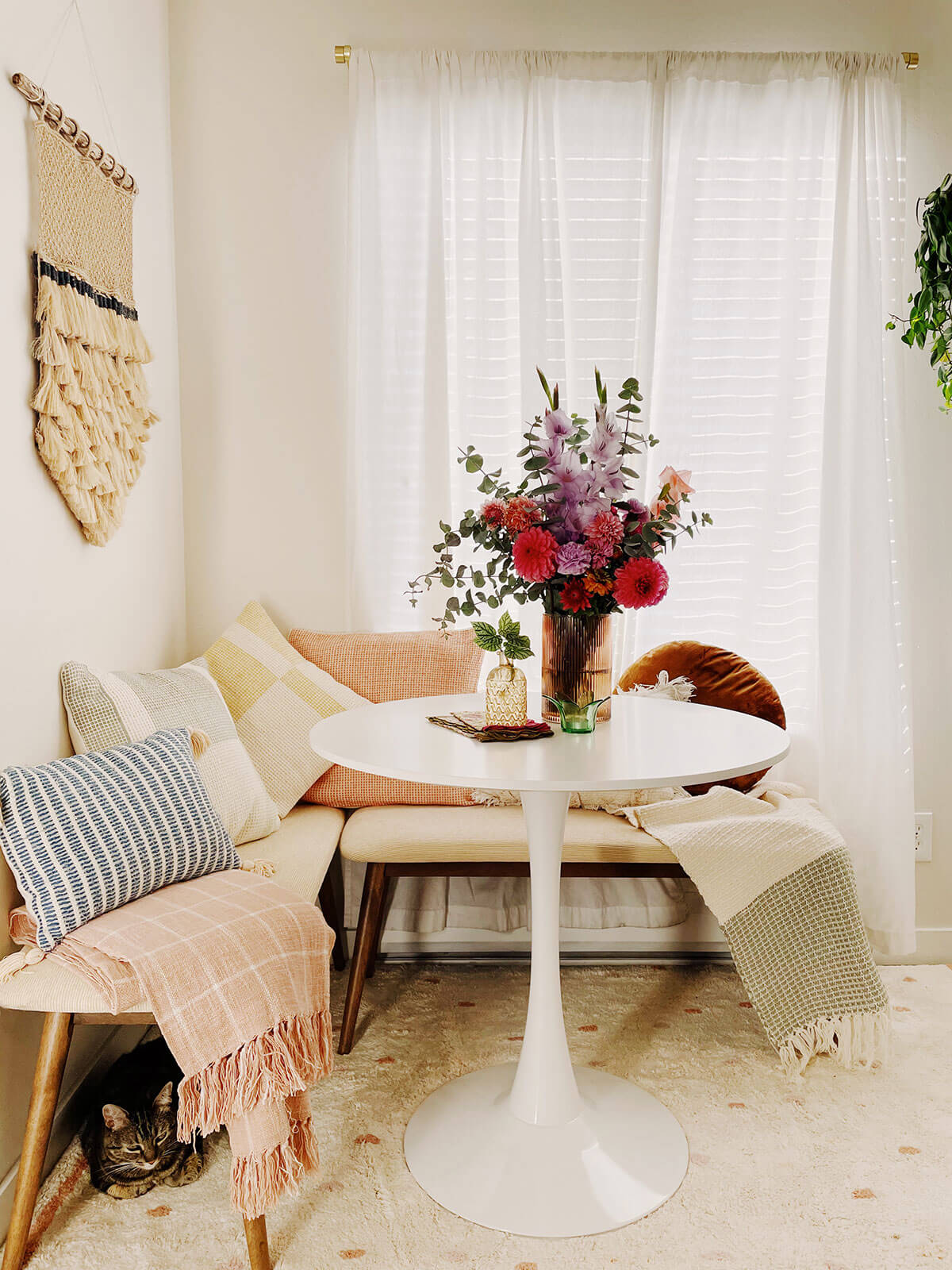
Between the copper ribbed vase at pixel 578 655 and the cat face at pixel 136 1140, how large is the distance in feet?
3.32

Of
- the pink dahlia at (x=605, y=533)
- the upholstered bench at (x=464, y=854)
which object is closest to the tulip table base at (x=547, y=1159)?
the upholstered bench at (x=464, y=854)

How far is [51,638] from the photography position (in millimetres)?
1799

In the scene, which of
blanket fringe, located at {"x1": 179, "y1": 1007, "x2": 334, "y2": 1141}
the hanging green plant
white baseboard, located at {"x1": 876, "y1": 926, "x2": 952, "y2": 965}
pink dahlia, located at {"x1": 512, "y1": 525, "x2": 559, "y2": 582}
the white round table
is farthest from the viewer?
white baseboard, located at {"x1": 876, "y1": 926, "x2": 952, "y2": 965}

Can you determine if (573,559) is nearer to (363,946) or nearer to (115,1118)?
(363,946)

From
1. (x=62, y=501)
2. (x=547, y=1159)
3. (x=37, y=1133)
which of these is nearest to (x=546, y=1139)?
(x=547, y=1159)

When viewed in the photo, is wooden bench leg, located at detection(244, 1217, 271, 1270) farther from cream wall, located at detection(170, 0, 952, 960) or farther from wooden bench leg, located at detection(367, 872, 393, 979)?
cream wall, located at detection(170, 0, 952, 960)

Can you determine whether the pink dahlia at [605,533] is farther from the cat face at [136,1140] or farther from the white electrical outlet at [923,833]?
the white electrical outlet at [923,833]

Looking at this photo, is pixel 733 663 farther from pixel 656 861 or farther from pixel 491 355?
pixel 491 355

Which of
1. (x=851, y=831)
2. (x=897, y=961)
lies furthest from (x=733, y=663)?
(x=897, y=961)

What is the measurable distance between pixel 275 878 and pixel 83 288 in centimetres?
124

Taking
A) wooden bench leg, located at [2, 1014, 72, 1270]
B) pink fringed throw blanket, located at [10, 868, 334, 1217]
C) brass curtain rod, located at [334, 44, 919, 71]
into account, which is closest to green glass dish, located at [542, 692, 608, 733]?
pink fringed throw blanket, located at [10, 868, 334, 1217]

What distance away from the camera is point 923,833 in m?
2.69

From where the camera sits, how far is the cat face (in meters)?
1.65

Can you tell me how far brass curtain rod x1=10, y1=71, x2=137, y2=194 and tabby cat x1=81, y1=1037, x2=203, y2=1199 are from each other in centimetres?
177
